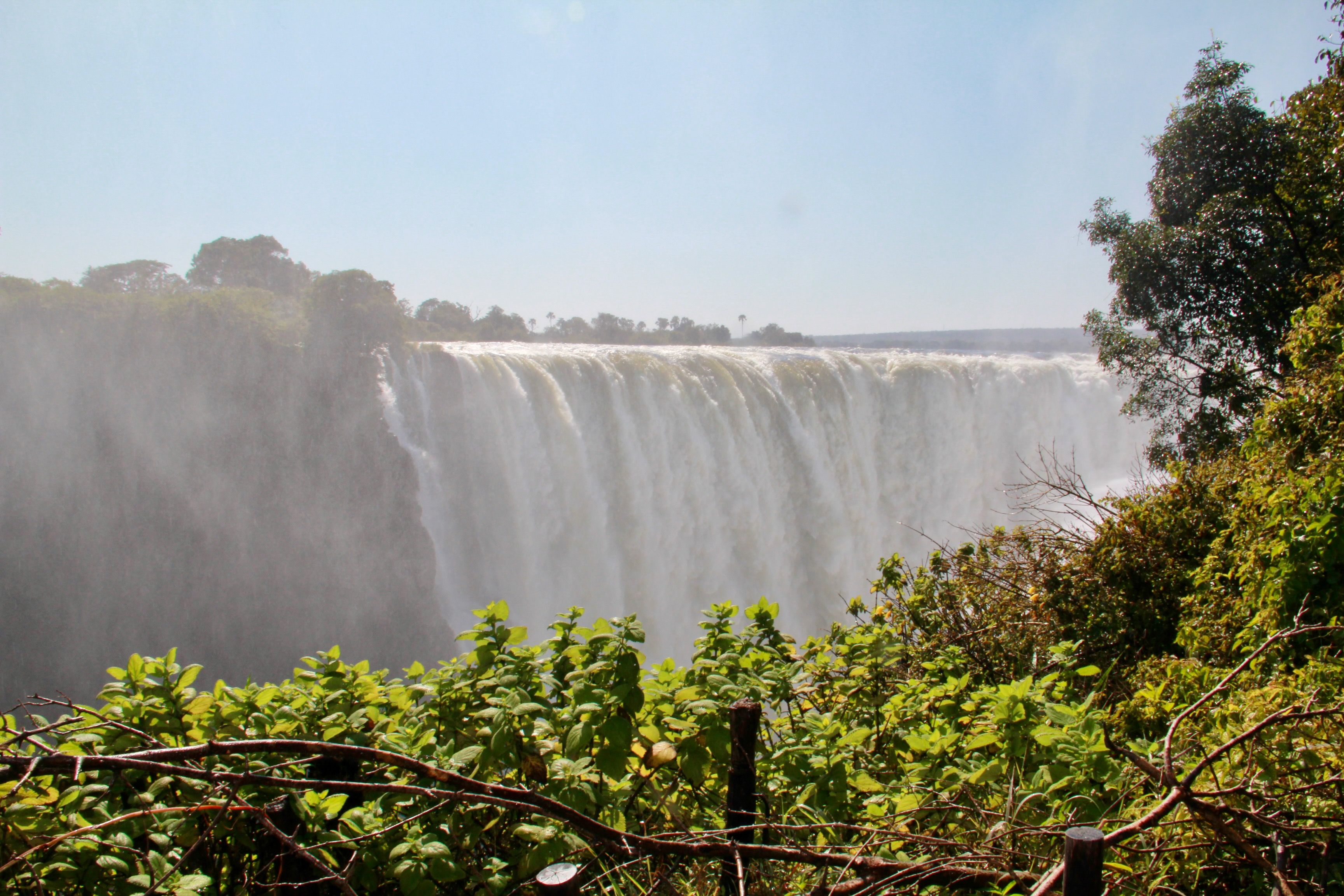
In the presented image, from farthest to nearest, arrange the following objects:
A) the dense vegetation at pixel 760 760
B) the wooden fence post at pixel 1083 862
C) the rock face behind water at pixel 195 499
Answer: the rock face behind water at pixel 195 499
the dense vegetation at pixel 760 760
the wooden fence post at pixel 1083 862

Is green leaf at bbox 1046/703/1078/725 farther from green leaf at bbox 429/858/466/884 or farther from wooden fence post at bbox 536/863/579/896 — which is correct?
green leaf at bbox 429/858/466/884

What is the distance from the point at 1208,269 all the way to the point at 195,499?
60.7 feet

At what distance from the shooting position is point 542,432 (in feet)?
45.6

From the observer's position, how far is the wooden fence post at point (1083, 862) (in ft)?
3.42

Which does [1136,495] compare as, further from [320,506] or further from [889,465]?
[320,506]

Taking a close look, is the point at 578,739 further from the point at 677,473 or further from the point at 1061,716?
the point at 677,473

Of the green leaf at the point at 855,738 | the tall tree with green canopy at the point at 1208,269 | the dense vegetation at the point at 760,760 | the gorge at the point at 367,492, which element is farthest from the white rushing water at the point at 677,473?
the green leaf at the point at 855,738

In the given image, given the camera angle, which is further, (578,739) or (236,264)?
(236,264)

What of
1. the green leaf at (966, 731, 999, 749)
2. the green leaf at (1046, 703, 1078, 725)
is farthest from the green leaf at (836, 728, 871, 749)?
the green leaf at (1046, 703, 1078, 725)

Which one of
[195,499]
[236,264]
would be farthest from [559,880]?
[236,264]

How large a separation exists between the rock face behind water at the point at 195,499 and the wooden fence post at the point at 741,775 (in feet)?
44.0

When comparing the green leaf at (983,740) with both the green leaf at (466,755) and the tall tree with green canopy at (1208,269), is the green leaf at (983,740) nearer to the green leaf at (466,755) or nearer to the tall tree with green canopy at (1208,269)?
the green leaf at (466,755)

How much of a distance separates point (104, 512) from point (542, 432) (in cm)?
846

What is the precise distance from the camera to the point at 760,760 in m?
1.93
